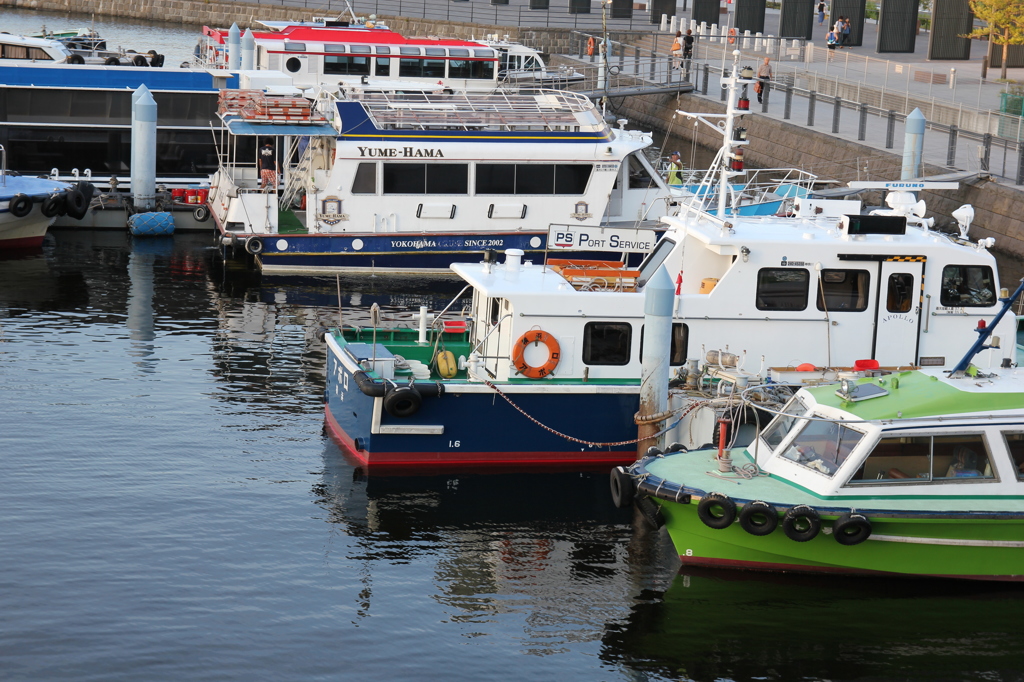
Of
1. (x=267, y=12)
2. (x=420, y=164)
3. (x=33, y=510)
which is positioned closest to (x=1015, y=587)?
(x=33, y=510)

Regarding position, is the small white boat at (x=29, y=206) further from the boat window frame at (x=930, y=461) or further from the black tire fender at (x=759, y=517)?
the boat window frame at (x=930, y=461)

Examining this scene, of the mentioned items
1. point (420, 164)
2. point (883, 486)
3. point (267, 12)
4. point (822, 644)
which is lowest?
point (822, 644)

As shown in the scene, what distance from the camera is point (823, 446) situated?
1497cm

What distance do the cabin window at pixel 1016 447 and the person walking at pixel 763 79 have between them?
1143 inches

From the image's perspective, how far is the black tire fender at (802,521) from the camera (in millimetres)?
14281

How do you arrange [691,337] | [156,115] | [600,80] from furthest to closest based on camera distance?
[600,80] < [156,115] < [691,337]

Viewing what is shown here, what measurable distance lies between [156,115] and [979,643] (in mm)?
25508

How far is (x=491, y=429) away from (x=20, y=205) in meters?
16.6

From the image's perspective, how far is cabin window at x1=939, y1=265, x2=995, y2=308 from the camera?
18891 millimetres

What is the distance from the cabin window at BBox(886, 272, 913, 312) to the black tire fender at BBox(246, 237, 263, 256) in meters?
14.6

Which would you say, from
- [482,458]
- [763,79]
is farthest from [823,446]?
[763,79]

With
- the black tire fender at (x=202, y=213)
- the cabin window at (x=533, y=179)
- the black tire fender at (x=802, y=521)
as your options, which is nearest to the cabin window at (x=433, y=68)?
the black tire fender at (x=202, y=213)

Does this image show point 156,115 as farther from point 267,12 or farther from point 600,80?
point 267,12

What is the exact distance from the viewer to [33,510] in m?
15.9
